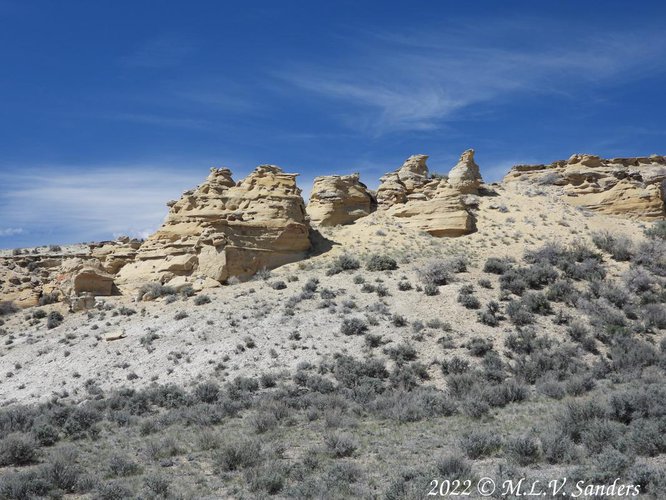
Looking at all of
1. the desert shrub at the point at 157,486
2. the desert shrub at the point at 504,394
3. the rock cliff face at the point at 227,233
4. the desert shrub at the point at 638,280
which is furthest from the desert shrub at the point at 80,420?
the desert shrub at the point at 638,280

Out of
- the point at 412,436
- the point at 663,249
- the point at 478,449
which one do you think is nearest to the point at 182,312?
the point at 412,436

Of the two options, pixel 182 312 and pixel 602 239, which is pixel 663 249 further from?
pixel 182 312

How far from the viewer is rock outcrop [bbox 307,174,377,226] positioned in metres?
33.8

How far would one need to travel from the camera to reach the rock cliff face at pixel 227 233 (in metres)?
27.2

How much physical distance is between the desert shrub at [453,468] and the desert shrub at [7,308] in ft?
86.0

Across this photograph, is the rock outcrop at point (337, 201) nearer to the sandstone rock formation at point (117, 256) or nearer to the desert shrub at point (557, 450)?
the sandstone rock formation at point (117, 256)

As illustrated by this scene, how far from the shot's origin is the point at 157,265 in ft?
93.8

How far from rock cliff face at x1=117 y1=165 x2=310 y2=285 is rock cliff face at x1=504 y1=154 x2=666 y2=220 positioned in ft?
61.4

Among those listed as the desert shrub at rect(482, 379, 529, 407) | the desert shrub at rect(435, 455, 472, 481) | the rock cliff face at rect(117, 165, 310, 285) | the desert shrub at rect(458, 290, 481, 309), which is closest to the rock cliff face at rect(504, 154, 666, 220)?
the desert shrub at rect(458, 290, 481, 309)

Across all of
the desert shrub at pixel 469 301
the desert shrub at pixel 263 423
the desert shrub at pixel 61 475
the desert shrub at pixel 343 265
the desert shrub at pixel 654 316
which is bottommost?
the desert shrub at pixel 263 423

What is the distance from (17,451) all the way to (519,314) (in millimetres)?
17207

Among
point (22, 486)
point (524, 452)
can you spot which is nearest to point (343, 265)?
point (524, 452)

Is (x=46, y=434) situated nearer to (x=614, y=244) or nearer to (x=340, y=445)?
(x=340, y=445)

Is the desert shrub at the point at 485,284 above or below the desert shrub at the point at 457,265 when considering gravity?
below
